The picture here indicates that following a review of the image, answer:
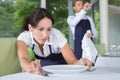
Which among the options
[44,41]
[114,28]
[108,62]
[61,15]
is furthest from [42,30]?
[114,28]

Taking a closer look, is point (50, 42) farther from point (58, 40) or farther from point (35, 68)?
point (35, 68)

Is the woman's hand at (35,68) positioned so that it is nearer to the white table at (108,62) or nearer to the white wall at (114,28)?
the white table at (108,62)

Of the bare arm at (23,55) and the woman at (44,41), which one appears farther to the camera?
the woman at (44,41)

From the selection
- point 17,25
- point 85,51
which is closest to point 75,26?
point 85,51

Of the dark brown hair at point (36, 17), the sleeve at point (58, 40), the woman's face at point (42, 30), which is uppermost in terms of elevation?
the dark brown hair at point (36, 17)

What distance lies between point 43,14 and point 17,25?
243 cm

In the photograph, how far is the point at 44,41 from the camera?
1.48m

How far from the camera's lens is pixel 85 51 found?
5.20 ft

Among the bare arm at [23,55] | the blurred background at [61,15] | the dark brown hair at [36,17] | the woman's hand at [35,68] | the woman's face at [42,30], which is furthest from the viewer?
the blurred background at [61,15]

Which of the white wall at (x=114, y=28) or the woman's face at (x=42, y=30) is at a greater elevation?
the woman's face at (x=42, y=30)

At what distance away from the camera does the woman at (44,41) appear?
4.72ft

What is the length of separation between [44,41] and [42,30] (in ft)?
0.29

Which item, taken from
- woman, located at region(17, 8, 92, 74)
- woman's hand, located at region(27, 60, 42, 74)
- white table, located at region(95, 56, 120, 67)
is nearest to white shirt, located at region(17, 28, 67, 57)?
woman, located at region(17, 8, 92, 74)

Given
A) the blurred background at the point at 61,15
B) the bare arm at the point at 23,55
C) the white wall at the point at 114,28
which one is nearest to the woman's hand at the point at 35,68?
the bare arm at the point at 23,55
